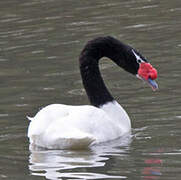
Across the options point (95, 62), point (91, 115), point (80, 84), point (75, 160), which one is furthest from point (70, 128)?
point (80, 84)

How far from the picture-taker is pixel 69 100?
12602mm

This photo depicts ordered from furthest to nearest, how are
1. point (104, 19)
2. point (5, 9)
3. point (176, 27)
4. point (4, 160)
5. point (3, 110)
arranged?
point (5, 9) → point (104, 19) → point (176, 27) → point (3, 110) → point (4, 160)

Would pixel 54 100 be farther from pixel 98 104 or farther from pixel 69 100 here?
pixel 98 104

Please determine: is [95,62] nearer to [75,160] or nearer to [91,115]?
[91,115]

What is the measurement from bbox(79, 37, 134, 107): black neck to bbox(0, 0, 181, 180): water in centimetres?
55

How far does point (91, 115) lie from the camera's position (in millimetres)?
10516

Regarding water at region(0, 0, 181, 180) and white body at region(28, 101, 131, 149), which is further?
white body at region(28, 101, 131, 149)

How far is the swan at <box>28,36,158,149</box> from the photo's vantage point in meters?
10.3

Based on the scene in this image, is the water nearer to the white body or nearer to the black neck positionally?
the white body

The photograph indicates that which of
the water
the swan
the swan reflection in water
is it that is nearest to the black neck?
the swan

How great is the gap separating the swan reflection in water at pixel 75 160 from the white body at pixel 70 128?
0.08m

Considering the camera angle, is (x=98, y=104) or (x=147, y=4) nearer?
(x=98, y=104)

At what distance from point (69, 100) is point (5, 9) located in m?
7.25

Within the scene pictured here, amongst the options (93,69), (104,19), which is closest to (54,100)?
(93,69)
